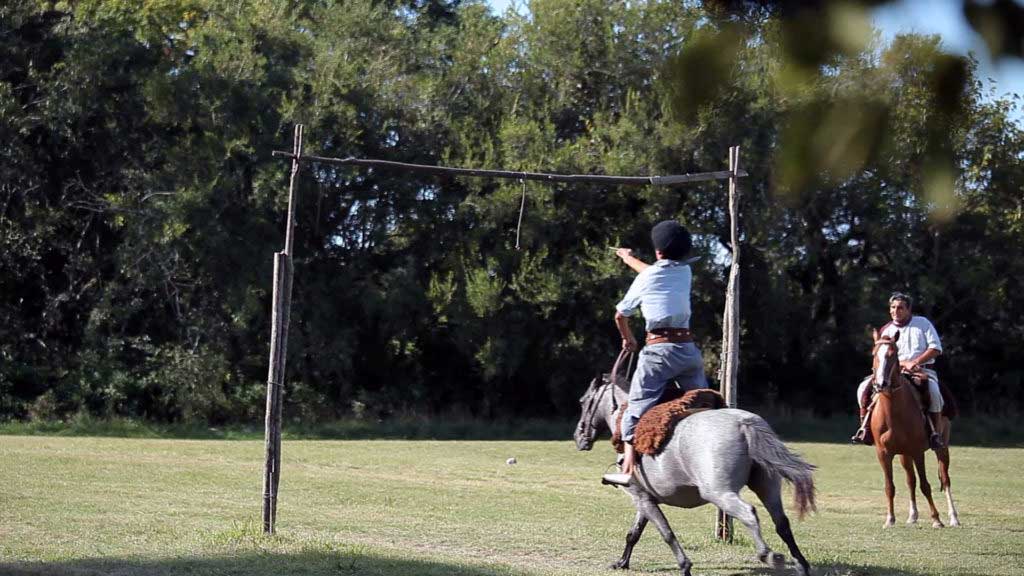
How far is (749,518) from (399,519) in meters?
6.01

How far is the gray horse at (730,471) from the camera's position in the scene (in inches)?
313

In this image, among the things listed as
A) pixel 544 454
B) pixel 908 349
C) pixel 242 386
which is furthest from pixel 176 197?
pixel 908 349

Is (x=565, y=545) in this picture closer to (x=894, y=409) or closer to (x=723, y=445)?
(x=723, y=445)

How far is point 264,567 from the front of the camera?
8.39m

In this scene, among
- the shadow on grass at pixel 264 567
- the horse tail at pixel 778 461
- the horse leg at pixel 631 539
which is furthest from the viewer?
the horse leg at pixel 631 539

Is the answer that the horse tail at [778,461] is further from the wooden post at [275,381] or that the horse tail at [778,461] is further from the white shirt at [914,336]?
the white shirt at [914,336]

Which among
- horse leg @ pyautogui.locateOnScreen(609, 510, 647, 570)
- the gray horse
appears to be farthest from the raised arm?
horse leg @ pyautogui.locateOnScreen(609, 510, 647, 570)

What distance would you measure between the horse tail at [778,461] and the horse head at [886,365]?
19.2 ft

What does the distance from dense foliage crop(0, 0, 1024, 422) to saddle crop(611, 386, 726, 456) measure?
20.3 m

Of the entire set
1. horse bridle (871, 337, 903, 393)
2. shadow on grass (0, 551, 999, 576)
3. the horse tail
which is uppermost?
horse bridle (871, 337, 903, 393)

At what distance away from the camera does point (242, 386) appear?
3164cm

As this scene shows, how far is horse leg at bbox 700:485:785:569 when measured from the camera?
7742 millimetres

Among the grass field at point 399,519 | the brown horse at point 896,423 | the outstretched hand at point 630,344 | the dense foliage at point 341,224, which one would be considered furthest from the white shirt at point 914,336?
the dense foliage at point 341,224

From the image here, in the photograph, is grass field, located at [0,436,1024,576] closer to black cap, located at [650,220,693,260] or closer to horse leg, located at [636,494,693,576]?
horse leg, located at [636,494,693,576]
